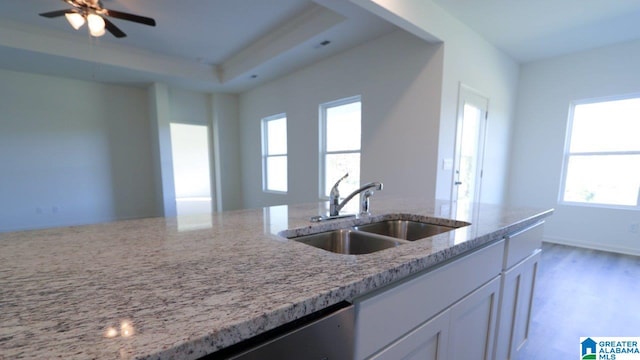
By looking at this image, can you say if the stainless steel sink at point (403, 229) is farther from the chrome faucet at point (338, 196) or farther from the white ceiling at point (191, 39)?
the white ceiling at point (191, 39)

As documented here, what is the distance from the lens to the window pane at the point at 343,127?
155 inches

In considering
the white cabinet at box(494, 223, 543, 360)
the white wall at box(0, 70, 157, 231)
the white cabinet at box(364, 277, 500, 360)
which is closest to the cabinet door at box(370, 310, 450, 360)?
the white cabinet at box(364, 277, 500, 360)

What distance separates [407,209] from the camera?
1612mm

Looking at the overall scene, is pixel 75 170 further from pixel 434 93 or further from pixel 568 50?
pixel 568 50

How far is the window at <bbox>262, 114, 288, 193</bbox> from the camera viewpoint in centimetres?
525

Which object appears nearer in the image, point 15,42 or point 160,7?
point 160,7

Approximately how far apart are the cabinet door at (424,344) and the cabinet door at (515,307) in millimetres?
554

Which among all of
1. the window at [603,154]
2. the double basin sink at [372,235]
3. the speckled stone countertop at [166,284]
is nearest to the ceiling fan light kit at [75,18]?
the speckled stone countertop at [166,284]

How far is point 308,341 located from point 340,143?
377 centimetres

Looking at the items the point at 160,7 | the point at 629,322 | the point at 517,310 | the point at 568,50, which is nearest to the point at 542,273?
the point at 629,322

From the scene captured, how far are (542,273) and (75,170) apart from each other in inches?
289

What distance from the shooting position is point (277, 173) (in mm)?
5508

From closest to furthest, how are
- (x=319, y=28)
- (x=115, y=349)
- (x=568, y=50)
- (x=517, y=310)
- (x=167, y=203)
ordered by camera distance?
1. (x=115, y=349)
2. (x=517, y=310)
3. (x=319, y=28)
4. (x=568, y=50)
5. (x=167, y=203)

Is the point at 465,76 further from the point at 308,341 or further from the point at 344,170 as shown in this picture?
the point at 308,341
